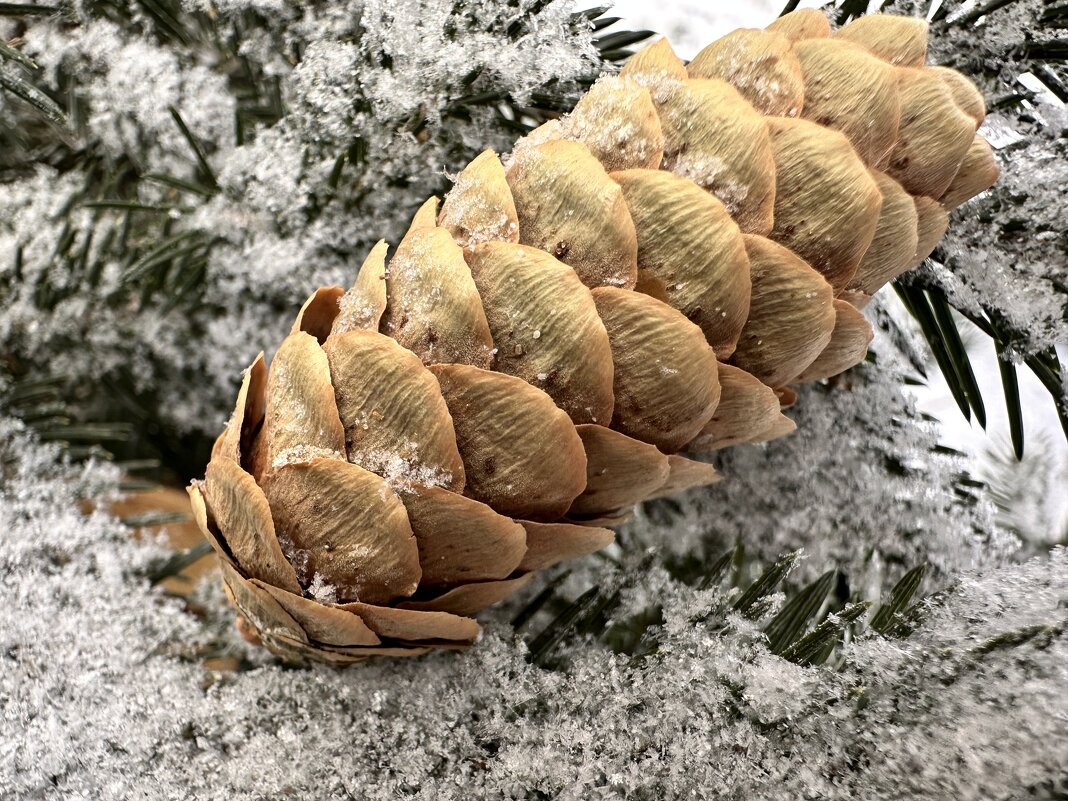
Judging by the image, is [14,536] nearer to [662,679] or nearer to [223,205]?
[223,205]

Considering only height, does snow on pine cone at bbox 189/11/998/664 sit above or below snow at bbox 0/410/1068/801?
above

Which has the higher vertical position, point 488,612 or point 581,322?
point 581,322

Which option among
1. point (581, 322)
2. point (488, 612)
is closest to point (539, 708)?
point (488, 612)

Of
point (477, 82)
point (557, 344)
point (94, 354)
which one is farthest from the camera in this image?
point (94, 354)

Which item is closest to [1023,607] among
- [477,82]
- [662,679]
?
[662,679]

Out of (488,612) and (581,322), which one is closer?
(581,322)

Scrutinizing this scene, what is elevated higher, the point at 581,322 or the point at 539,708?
the point at 581,322

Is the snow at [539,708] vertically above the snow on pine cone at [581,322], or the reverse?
the snow on pine cone at [581,322]

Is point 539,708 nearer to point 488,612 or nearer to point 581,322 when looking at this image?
point 488,612
